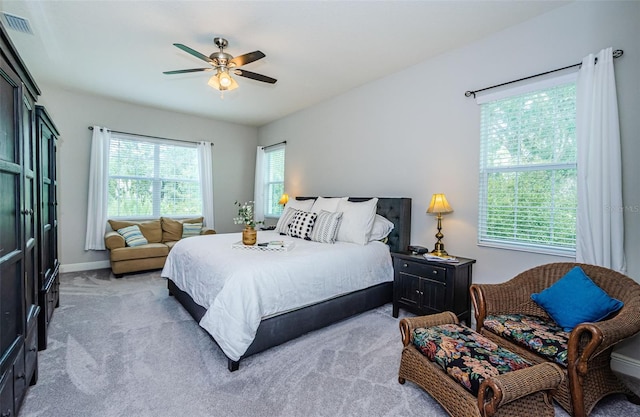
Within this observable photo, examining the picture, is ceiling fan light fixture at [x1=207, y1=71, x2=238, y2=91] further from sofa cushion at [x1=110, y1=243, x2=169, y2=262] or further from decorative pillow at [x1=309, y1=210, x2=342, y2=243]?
sofa cushion at [x1=110, y1=243, x2=169, y2=262]

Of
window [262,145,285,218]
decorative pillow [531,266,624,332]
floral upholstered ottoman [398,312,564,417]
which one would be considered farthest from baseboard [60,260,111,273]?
decorative pillow [531,266,624,332]

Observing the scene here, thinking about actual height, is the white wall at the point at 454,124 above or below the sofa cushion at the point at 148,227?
above

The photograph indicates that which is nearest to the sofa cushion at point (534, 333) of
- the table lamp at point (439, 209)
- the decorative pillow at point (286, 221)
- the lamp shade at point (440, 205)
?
the table lamp at point (439, 209)

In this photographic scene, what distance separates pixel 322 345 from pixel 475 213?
6.32 feet

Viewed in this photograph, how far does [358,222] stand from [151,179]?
4.06 metres

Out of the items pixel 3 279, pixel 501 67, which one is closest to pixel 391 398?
pixel 3 279

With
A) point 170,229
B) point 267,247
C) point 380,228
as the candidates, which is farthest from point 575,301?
point 170,229

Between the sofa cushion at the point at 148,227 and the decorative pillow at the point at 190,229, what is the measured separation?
381 millimetres

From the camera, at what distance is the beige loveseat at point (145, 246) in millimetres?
4254

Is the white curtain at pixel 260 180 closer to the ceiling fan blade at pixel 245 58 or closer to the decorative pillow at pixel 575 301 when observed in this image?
the ceiling fan blade at pixel 245 58

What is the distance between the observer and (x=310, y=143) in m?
4.96

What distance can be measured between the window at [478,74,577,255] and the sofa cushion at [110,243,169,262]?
176 inches

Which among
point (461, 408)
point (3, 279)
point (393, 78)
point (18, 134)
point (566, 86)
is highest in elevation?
point (393, 78)

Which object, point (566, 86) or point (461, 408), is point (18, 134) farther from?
point (566, 86)
